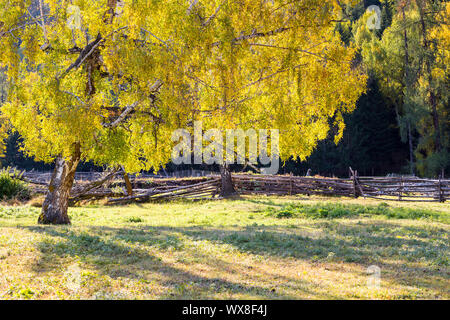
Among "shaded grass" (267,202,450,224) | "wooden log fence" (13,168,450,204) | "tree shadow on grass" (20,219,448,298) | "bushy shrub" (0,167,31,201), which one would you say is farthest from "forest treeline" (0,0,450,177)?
"tree shadow on grass" (20,219,448,298)

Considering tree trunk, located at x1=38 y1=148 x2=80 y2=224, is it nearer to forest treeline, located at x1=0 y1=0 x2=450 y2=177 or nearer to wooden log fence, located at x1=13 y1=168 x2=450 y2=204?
wooden log fence, located at x1=13 y1=168 x2=450 y2=204

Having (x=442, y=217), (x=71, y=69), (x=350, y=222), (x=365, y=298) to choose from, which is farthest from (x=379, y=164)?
(x=365, y=298)

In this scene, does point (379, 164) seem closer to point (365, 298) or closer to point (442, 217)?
point (442, 217)

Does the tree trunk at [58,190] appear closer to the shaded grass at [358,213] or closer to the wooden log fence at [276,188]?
the shaded grass at [358,213]

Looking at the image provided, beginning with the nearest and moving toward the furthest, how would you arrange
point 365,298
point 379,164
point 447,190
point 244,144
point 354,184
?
1. point 365,298
2. point 244,144
3. point 447,190
4. point 354,184
5. point 379,164

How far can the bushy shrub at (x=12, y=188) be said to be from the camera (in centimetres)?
1908

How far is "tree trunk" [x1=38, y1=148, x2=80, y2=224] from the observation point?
11211 millimetres

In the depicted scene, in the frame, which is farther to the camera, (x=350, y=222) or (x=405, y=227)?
(x=350, y=222)

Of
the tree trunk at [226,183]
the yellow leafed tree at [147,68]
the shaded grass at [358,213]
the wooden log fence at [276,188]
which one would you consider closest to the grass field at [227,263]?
the shaded grass at [358,213]

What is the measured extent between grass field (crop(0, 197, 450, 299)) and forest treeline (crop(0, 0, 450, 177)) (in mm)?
21687

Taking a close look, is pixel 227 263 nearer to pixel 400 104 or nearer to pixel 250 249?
pixel 250 249

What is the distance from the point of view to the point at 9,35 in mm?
9344

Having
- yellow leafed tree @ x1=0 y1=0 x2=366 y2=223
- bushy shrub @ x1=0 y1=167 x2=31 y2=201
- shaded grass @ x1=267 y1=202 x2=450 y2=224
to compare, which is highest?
yellow leafed tree @ x1=0 y1=0 x2=366 y2=223
